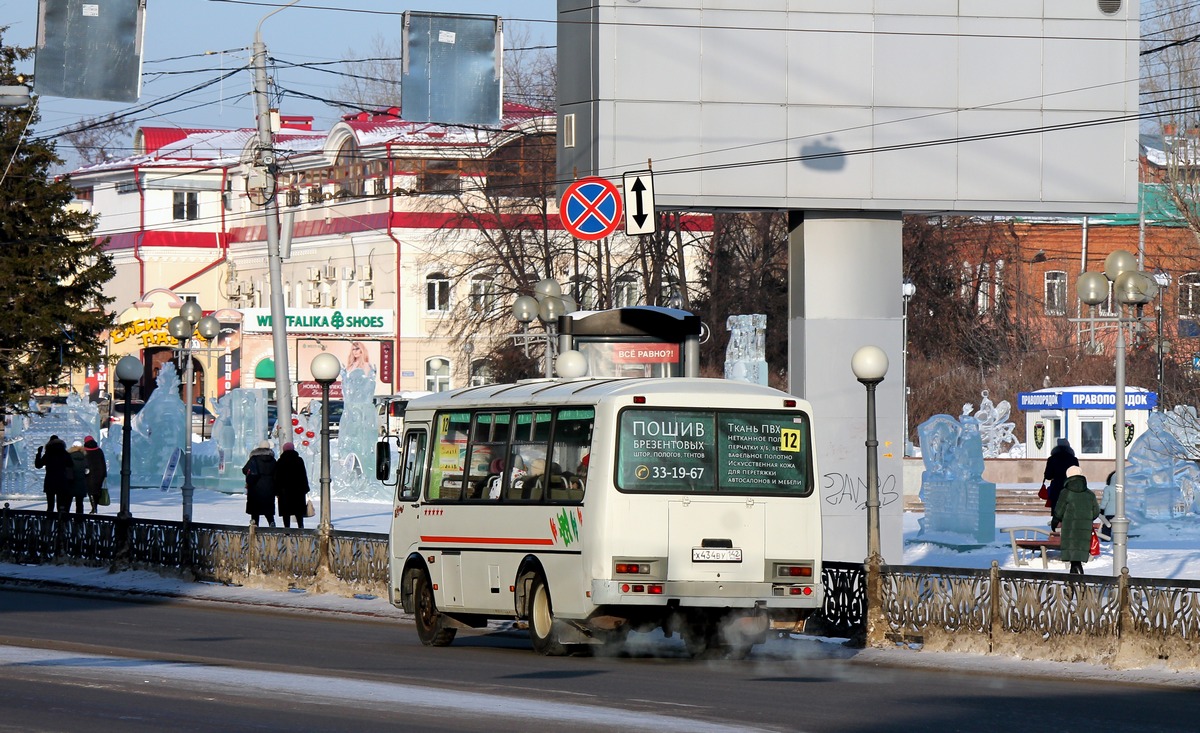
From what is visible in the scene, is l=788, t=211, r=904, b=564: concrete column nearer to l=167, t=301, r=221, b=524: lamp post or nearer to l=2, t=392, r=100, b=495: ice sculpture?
l=167, t=301, r=221, b=524: lamp post

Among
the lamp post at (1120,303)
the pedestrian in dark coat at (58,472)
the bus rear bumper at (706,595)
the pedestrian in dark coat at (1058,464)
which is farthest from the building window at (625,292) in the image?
the bus rear bumper at (706,595)

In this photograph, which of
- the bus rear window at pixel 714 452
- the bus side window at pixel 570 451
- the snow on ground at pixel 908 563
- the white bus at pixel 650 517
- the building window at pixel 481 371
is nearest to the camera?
the snow on ground at pixel 908 563

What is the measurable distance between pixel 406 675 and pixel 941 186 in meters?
12.1

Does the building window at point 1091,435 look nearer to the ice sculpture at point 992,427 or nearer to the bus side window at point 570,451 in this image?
the ice sculpture at point 992,427

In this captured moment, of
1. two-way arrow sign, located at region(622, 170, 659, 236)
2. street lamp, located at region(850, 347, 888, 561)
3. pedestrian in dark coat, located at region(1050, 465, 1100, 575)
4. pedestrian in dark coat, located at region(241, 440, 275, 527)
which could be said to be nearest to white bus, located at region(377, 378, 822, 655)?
street lamp, located at region(850, 347, 888, 561)

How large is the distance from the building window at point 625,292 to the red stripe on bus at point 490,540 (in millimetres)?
30557

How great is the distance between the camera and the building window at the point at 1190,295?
39844 millimetres

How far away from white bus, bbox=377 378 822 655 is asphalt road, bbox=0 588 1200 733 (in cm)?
46

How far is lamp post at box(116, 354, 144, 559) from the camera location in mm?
30234

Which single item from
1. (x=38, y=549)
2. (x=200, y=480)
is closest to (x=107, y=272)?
(x=200, y=480)

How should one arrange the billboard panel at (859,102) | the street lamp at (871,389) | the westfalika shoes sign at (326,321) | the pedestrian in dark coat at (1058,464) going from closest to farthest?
1. the street lamp at (871,389)
2. the billboard panel at (859,102)
3. the pedestrian in dark coat at (1058,464)
4. the westfalika shoes sign at (326,321)

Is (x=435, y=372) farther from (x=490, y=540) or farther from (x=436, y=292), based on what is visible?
(x=490, y=540)

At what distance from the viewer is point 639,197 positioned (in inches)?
977

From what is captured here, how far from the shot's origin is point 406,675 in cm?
1605
